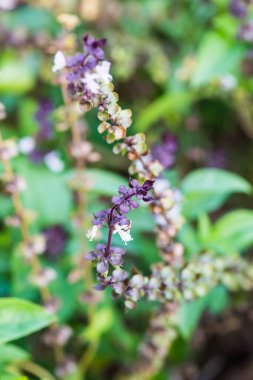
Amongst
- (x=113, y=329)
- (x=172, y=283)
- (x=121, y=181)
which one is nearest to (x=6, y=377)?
(x=172, y=283)

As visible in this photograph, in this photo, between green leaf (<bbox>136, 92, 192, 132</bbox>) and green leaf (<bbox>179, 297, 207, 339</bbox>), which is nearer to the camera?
green leaf (<bbox>179, 297, 207, 339</bbox>)

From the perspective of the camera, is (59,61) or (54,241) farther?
(54,241)

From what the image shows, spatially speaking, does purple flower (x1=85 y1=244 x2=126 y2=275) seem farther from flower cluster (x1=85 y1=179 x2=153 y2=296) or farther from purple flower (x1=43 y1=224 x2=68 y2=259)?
purple flower (x1=43 y1=224 x2=68 y2=259)

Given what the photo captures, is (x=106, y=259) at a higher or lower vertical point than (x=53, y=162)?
lower

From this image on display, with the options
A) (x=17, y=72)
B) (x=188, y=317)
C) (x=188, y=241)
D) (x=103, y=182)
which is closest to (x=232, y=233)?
(x=188, y=241)

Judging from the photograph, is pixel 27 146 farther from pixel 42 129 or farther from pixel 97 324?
pixel 97 324

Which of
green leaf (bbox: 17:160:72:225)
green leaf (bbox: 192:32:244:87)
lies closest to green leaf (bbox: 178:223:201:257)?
green leaf (bbox: 17:160:72:225)
